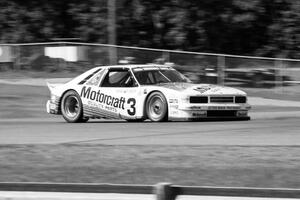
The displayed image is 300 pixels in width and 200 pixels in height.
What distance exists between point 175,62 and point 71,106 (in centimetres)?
991

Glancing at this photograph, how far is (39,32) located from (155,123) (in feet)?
81.9

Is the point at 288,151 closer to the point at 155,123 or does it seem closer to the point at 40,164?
the point at 40,164

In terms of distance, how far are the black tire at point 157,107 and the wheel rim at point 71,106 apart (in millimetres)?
2022

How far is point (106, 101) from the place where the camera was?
54.7ft

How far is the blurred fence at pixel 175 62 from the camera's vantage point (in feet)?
82.5

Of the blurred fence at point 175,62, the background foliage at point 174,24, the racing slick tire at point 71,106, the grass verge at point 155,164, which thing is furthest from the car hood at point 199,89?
the background foliage at point 174,24

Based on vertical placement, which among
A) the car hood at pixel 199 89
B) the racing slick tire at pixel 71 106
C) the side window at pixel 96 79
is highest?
the side window at pixel 96 79

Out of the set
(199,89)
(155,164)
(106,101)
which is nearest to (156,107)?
(199,89)

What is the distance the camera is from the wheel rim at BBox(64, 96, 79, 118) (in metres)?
17.3

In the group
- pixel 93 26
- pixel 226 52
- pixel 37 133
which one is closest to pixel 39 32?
pixel 93 26

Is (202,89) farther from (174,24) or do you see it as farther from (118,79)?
(174,24)

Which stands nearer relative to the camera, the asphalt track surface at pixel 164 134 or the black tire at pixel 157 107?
the asphalt track surface at pixel 164 134

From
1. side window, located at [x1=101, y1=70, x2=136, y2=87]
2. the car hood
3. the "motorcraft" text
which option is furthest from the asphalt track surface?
side window, located at [x1=101, y1=70, x2=136, y2=87]

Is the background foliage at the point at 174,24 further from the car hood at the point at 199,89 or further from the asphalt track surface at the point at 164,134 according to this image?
the asphalt track surface at the point at 164,134
